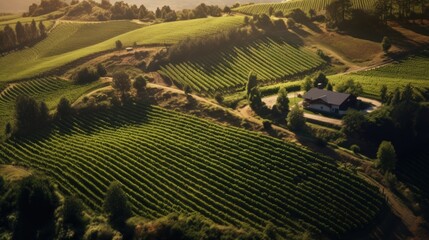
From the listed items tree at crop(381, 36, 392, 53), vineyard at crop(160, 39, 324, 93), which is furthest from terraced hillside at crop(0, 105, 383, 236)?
tree at crop(381, 36, 392, 53)

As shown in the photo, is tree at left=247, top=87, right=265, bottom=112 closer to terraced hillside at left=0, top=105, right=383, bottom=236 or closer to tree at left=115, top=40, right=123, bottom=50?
terraced hillside at left=0, top=105, right=383, bottom=236

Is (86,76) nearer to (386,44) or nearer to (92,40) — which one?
(92,40)

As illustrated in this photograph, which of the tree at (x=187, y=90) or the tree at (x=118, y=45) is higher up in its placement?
the tree at (x=118, y=45)

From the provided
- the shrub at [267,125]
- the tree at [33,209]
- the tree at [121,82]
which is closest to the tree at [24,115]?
the tree at [121,82]

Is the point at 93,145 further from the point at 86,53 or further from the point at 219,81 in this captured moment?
the point at 86,53

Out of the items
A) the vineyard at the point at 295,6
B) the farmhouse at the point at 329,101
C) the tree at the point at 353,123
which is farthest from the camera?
the vineyard at the point at 295,6

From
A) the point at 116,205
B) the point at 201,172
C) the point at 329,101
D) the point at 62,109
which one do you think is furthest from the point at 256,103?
the point at 62,109

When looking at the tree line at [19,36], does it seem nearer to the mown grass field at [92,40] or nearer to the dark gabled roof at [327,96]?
the mown grass field at [92,40]
